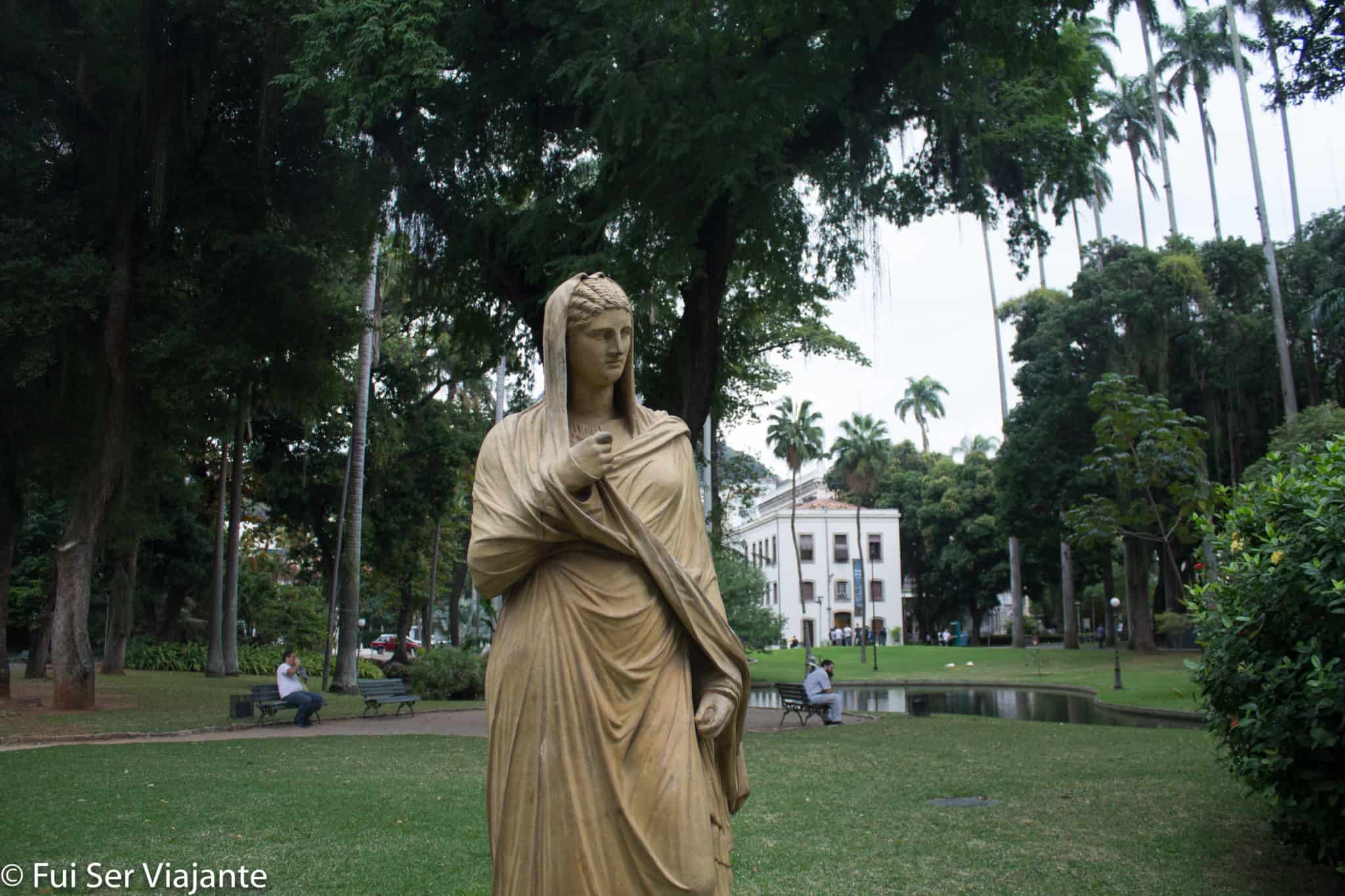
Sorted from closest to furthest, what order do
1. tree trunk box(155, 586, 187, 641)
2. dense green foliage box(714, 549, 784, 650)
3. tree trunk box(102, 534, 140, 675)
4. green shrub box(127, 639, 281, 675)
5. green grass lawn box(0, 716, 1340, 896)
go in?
green grass lawn box(0, 716, 1340, 896), tree trunk box(102, 534, 140, 675), dense green foliage box(714, 549, 784, 650), green shrub box(127, 639, 281, 675), tree trunk box(155, 586, 187, 641)

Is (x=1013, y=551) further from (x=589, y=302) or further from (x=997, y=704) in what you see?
(x=589, y=302)

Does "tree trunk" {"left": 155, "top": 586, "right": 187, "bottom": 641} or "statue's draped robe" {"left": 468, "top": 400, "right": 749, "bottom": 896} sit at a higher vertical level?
"tree trunk" {"left": 155, "top": 586, "right": 187, "bottom": 641}

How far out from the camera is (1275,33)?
1513 cm

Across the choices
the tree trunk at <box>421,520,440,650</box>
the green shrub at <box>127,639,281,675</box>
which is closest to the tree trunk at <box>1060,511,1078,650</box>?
the tree trunk at <box>421,520,440,650</box>

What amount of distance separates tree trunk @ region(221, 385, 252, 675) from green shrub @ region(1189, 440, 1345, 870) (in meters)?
19.6

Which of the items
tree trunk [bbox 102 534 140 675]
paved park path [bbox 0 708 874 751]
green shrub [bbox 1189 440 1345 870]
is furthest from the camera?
tree trunk [bbox 102 534 140 675]

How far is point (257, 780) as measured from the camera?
11.5 meters

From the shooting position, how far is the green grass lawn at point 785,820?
293 inches

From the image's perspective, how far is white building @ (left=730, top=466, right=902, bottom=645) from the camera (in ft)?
246

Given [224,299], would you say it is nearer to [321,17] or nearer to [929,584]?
[321,17]

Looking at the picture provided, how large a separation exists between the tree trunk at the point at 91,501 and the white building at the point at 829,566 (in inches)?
2293

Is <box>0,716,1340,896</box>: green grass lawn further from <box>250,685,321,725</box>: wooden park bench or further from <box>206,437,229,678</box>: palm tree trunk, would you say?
<box>206,437,229,678</box>: palm tree trunk

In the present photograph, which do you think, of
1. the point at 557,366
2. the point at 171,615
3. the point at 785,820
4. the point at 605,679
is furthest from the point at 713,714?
the point at 171,615

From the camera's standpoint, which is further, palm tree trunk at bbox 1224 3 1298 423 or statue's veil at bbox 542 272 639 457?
palm tree trunk at bbox 1224 3 1298 423
